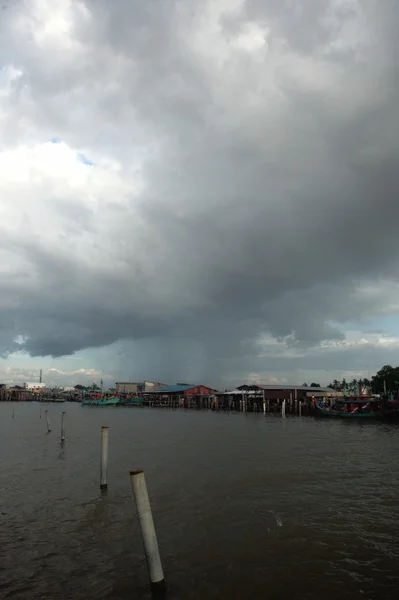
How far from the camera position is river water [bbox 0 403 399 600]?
8.76m

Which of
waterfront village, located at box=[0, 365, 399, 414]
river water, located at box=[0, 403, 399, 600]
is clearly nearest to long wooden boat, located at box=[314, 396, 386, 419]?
waterfront village, located at box=[0, 365, 399, 414]

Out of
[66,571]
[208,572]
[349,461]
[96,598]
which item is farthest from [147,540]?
[349,461]

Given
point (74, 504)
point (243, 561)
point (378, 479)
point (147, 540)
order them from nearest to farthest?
1. point (147, 540)
2. point (243, 561)
3. point (74, 504)
4. point (378, 479)

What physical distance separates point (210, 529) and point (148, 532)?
517 cm

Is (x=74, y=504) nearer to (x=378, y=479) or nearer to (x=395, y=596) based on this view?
(x=395, y=596)

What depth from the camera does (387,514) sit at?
44.9 feet

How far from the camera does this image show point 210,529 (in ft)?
40.1

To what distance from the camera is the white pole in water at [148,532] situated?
7836 millimetres

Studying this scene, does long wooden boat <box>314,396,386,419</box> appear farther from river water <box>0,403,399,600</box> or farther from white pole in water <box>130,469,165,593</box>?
white pole in water <box>130,469,165,593</box>

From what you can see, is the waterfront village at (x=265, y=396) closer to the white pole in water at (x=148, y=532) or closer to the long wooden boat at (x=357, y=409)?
the long wooden boat at (x=357, y=409)

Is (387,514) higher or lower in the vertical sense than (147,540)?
lower

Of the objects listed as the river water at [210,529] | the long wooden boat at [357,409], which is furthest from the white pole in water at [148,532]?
the long wooden boat at [357,409]

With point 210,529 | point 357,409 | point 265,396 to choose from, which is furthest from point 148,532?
point 265,396

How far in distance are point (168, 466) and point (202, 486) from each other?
17.9 feet
